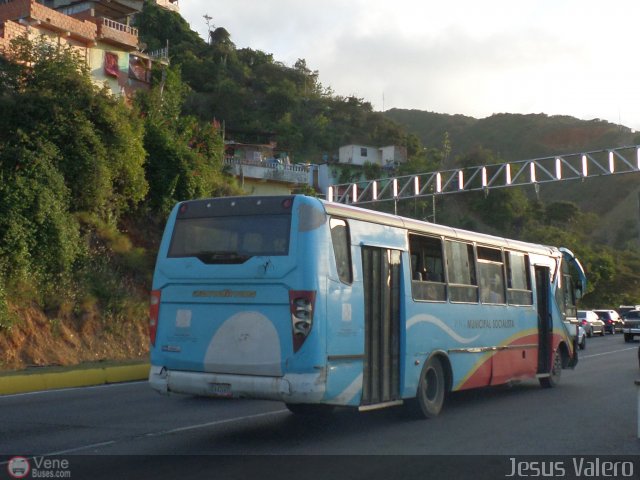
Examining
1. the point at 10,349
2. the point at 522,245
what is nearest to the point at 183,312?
the point at 522,245

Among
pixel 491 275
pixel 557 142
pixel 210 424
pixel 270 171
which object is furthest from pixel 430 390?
pixel 557 142

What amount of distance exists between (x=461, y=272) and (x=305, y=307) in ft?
14.5

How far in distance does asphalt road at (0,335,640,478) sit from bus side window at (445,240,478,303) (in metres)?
1.86

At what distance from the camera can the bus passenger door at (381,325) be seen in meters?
10.3

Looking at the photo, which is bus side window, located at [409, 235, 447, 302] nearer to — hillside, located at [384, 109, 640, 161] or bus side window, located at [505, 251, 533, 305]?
bus side window, located at [505, 251, 533, 305]

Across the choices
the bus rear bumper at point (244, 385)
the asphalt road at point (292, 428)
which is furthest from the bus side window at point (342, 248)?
the asphalt road at point (292, 428)

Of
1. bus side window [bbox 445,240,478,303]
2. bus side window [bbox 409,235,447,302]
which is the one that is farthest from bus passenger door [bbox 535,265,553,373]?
bus side window [bbox 409,235,447,302]

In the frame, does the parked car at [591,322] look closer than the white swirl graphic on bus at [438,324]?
No

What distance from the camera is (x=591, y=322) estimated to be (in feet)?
151

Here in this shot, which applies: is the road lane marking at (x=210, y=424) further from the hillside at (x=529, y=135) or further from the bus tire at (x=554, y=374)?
the hillside at (x=529, y=135)

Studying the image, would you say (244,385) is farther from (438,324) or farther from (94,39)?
(94,39)

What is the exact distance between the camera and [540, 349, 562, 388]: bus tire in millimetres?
16328

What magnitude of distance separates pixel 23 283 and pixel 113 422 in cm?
1408

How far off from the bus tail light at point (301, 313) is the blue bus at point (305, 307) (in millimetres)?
12
